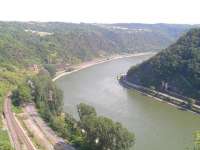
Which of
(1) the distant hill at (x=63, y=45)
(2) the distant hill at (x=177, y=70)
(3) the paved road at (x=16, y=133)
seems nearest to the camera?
(3) the paved road at (x=16, y=133)

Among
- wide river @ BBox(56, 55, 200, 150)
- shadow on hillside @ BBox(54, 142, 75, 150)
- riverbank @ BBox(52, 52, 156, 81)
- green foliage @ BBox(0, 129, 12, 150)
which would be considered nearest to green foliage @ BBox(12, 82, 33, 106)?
wide river @ BBox(56, 55, 200, 150)

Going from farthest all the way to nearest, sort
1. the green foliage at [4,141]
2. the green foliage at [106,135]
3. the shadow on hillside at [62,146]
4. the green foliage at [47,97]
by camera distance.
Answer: the green foliage at [47,97] → the shadow on hillside at [62,146] → the green foliage at [106,135] → the green foliage at [4,141]

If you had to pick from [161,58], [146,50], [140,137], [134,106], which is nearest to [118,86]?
[161,58]

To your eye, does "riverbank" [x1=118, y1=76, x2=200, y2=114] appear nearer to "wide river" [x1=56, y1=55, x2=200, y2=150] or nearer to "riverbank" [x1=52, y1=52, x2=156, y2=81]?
"wide river" [x1=56, y1=55, x2=200, y2=150]

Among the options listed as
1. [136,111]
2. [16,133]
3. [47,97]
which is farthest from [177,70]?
[16,133]

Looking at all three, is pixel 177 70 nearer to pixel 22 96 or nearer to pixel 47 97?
pixel 47 97

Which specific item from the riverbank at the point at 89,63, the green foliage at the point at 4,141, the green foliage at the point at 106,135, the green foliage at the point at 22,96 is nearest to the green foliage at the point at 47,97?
the green foliage at the point at 22,96

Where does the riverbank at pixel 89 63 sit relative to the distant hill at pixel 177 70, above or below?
below

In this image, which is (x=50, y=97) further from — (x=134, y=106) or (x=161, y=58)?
(x=161, y=58)

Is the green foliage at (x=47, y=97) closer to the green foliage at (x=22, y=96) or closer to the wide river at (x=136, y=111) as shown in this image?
the green foliage at (x=22, y=96)
